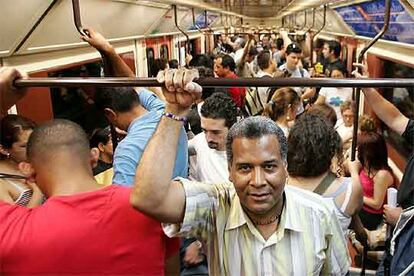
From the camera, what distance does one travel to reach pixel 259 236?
1.27 m

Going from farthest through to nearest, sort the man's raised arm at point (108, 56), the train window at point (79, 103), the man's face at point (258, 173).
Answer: the train window at point (79, 103)
the man's raised arm at point (108, 56)
the man's face at point (258, 173)

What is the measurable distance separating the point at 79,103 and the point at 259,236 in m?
2.96

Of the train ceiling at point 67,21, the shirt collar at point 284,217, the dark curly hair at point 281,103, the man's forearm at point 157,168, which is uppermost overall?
the train ceiling at point 67,21

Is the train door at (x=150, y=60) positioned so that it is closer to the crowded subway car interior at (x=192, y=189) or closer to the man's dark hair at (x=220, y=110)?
the crowded subway car interior at (x=192, y=189)

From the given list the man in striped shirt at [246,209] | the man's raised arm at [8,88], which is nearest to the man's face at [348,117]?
the man in striped shirt at [246,209]

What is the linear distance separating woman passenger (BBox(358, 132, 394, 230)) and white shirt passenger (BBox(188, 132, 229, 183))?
2.94ft

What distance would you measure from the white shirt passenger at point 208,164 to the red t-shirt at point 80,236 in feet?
3.03

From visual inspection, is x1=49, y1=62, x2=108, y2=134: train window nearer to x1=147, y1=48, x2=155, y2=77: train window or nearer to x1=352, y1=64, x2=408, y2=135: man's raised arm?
x1=147, y1=48, x2=155, y2=77: train window

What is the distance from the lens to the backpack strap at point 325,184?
1.65 m

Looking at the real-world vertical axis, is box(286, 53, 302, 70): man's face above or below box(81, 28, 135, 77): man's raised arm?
below

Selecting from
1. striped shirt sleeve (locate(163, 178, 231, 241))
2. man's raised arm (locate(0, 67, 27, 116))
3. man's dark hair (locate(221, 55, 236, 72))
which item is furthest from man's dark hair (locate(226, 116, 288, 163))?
man's dark hair (locate(221, 55, 236, 72))

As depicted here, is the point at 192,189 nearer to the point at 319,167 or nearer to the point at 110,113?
the point at 319,167

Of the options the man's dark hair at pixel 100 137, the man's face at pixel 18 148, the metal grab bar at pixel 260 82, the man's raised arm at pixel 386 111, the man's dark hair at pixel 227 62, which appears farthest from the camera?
the man's dark hair at pixel 227 62

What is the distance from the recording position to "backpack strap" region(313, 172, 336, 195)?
1.65m
